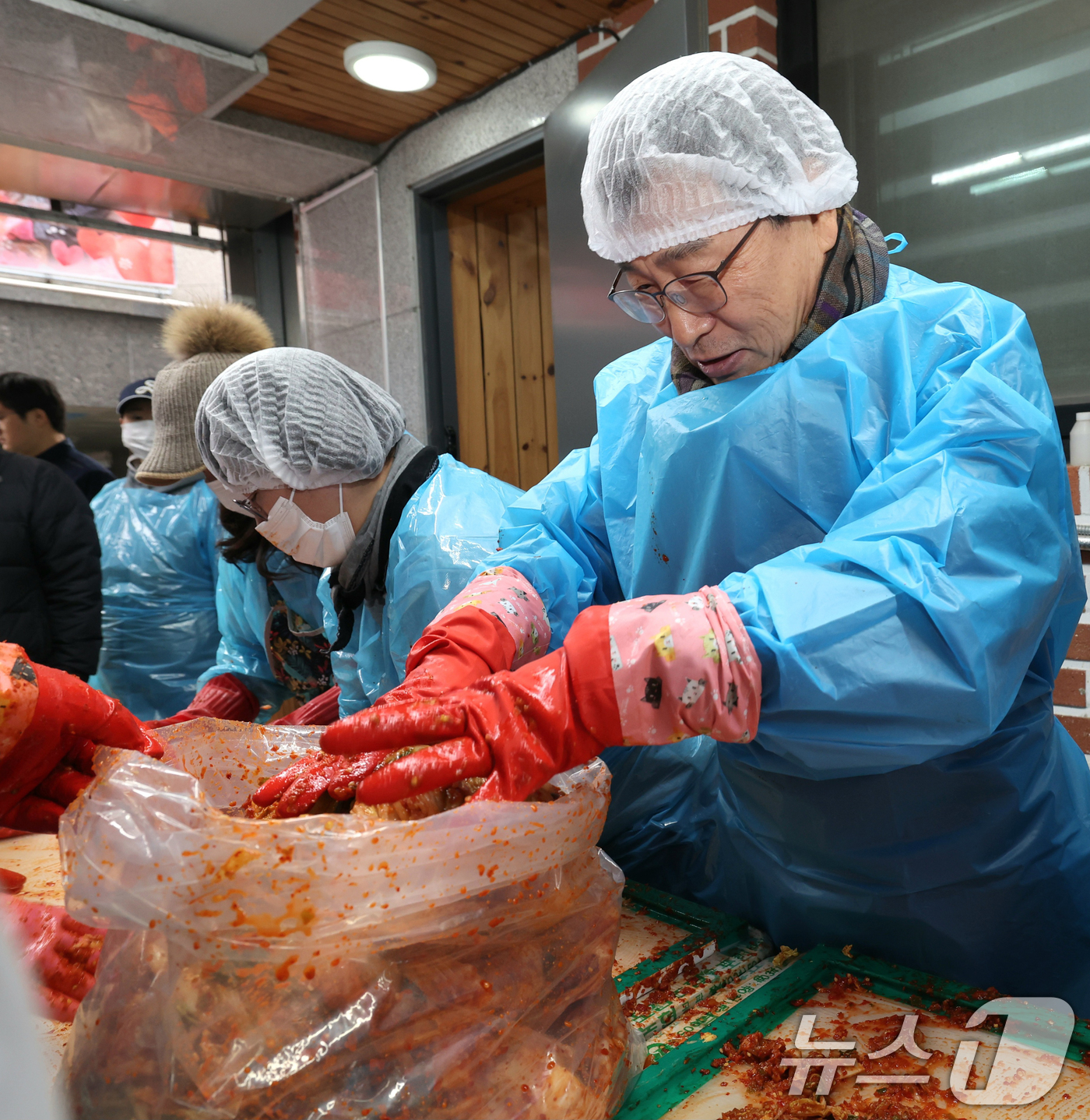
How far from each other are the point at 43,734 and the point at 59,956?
226mm

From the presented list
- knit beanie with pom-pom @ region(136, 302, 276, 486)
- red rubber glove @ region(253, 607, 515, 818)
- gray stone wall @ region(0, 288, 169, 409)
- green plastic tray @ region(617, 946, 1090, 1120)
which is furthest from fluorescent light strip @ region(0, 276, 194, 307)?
green plastic tray @ region(617, 946, 1090, 1120)

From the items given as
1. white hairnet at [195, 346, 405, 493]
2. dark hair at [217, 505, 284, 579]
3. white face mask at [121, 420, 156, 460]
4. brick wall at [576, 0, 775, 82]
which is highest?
brick wall at [576, 0, 775, 82]

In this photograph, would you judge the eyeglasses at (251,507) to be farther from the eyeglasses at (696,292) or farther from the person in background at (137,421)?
the person in background at (137,421)

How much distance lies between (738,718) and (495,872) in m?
0.24

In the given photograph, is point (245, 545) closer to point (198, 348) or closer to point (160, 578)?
point (198, 348)

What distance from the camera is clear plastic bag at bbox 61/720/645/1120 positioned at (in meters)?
0.62

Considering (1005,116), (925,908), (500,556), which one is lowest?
(925,908)

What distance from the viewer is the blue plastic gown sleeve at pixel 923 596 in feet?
2.42

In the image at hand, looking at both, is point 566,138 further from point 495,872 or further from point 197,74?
point 495,872

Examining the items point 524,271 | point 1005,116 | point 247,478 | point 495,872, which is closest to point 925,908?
point 495,872

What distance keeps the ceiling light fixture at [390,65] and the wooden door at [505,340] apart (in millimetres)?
698

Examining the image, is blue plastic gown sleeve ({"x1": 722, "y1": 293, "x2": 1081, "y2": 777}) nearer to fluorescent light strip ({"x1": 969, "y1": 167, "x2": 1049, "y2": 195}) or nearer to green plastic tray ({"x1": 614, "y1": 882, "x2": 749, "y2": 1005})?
green plastic tray ({"x1": 614, "y1": 882, "x2": 749, "y2": 1005})

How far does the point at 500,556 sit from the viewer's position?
1.21 m
